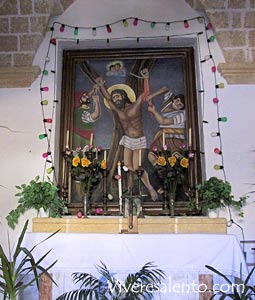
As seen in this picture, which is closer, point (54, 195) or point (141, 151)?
point (54, 195)

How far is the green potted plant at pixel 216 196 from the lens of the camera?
12.8ft

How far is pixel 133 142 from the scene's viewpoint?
4.50m

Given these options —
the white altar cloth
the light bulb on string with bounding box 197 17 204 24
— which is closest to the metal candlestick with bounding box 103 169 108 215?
the white altar cloth

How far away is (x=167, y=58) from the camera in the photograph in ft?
15.8

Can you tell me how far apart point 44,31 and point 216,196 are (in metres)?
2.66

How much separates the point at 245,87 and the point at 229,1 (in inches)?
41.1

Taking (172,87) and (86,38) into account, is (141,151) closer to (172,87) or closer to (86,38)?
(172,87)

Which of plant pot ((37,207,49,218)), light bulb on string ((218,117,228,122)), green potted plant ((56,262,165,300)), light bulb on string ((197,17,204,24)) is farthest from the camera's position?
light bulb on string ((197,17,204,24))

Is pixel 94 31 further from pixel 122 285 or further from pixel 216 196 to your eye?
pixel 122 285

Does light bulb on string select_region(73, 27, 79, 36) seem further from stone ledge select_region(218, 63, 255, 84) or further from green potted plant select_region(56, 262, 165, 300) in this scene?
green potted plant select_region(56, 262, 165, 300)

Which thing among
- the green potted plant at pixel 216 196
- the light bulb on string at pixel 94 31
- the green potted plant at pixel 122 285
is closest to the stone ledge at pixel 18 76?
the light bulb on string at pixel 94 31

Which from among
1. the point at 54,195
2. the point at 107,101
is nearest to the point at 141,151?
the point at 107,101

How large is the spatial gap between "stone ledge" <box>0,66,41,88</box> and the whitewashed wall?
0.22ft

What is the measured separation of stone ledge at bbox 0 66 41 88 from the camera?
4512 millimetres
